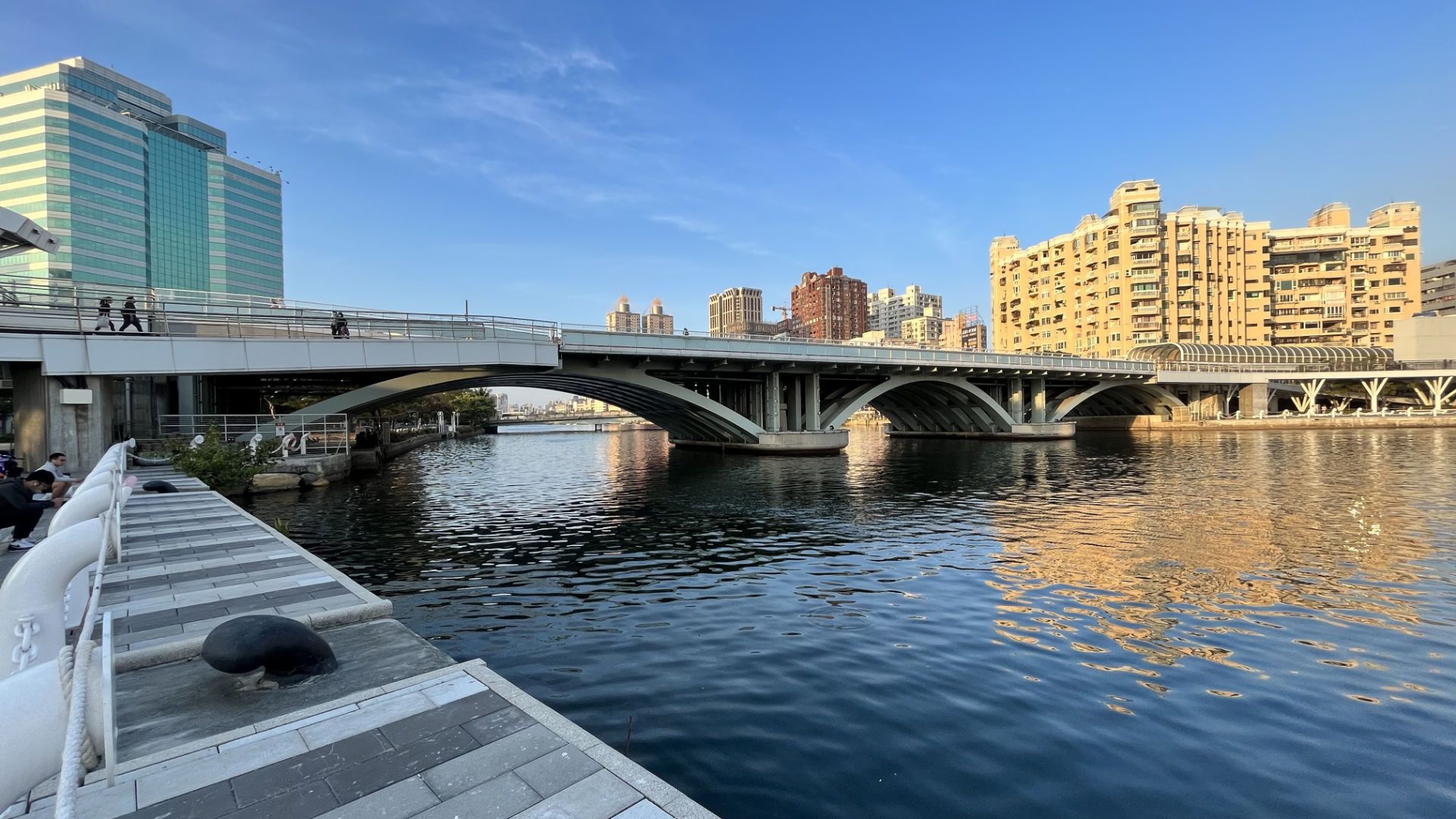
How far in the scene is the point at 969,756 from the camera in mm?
6668

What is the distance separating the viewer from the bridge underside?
133 feet

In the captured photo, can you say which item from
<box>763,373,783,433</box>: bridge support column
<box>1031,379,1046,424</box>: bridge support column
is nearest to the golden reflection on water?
<box>763,373,783,433</box>: bridge support column

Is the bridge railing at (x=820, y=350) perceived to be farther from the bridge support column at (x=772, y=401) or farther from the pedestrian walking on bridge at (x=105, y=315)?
the pedestrian walking on bridge at (x=105, y=315)

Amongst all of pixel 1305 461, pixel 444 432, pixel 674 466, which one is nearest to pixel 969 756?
pixel 674 466

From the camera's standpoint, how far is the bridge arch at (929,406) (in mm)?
53781

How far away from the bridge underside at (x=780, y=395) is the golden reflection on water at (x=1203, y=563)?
2333 centimetres

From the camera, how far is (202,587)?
931cm

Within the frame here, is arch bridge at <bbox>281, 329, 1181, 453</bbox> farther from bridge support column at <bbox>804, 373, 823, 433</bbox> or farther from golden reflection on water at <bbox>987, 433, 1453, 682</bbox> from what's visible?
golden reflection on water at <bbox>987, 433, 1453, 682</bbox>

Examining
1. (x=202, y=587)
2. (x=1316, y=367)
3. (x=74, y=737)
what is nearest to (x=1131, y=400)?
(x=1316, y=367)

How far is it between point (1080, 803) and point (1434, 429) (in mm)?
91728

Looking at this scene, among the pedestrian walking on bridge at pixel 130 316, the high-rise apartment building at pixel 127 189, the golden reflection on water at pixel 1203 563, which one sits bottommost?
the golden reflection on water at pixel 1203 563

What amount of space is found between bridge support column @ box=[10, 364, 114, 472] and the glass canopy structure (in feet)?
310

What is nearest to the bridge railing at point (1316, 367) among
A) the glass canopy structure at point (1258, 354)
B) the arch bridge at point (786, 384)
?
the glass canopy structure at point (1258, 354)

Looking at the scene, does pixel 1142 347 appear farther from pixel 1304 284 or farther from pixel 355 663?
pixel 355 663
